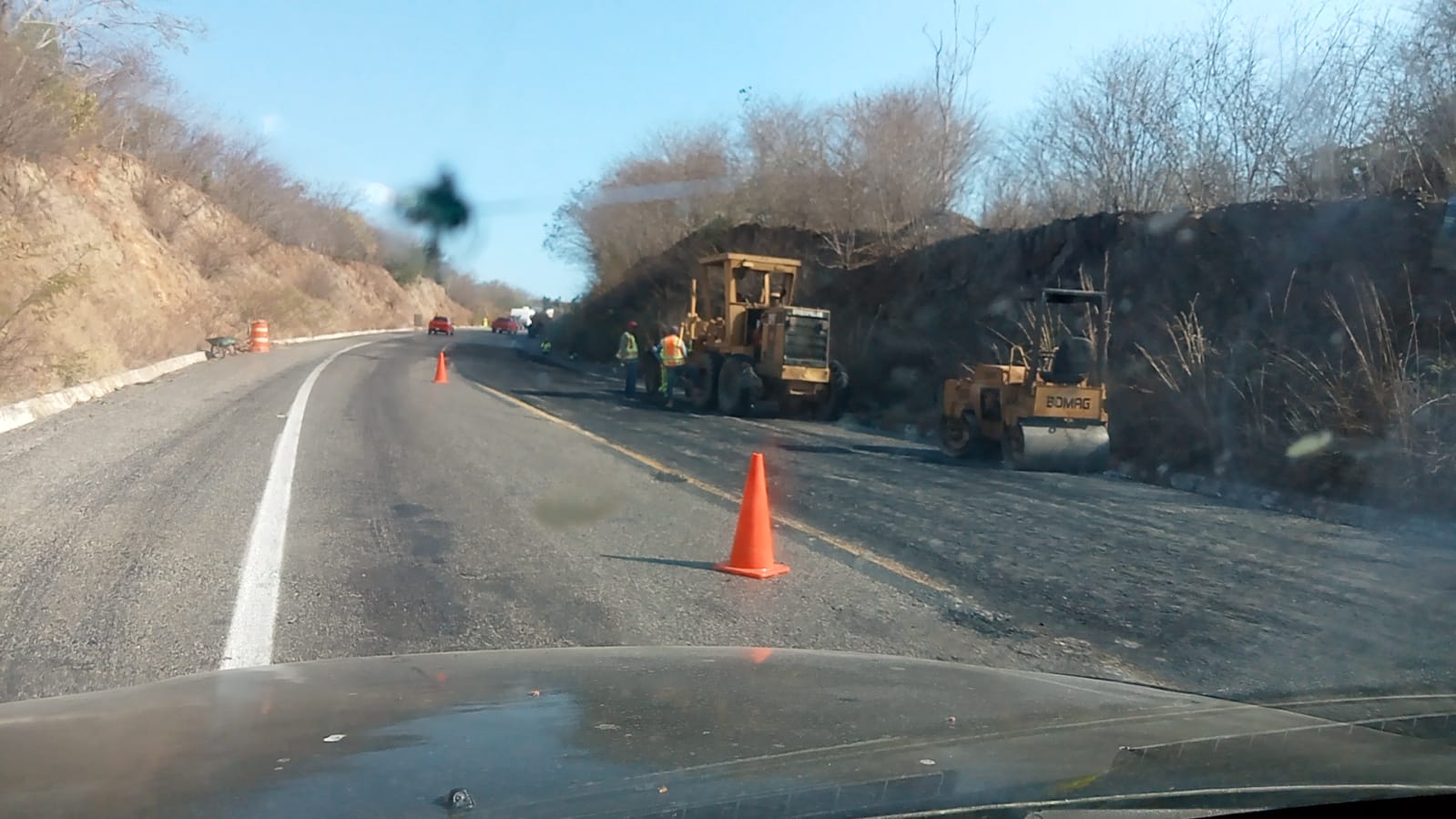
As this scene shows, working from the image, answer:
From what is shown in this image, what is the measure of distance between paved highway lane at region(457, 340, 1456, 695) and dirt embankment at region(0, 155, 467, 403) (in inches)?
475

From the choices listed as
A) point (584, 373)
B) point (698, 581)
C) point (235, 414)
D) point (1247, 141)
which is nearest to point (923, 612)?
point (698, 581)

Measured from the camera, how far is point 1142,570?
8.85 m

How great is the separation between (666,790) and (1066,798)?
0.90 metres

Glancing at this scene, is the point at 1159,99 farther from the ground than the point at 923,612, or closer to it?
farther from the ground

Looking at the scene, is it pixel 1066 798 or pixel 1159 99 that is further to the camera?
pixel 1159 99

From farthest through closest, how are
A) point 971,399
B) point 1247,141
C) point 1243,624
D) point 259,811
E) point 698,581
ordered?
1. point 1247,141
2. point 971,399
3. point 698,581
4. point 1243,624
5. point 259,811

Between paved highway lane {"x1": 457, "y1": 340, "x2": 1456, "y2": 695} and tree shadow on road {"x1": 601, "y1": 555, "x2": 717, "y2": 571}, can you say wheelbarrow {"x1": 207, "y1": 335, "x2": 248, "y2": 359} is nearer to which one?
paved highway lane {"x1": 457, "y1": 340, "x2": 1456, "y2": 695}

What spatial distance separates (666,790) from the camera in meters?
2.76

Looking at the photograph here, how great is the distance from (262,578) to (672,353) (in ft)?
59.9

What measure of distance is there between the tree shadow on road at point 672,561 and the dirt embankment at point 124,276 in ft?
44.3

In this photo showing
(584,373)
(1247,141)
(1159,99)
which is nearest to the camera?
(1247,141)

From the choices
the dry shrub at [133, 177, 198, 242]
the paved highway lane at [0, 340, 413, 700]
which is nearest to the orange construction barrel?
the dry shrub at [133, 177, 198, 242]

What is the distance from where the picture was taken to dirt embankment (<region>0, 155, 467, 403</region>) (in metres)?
20.9

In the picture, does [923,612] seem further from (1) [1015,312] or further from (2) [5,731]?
(1) [1015,312]
